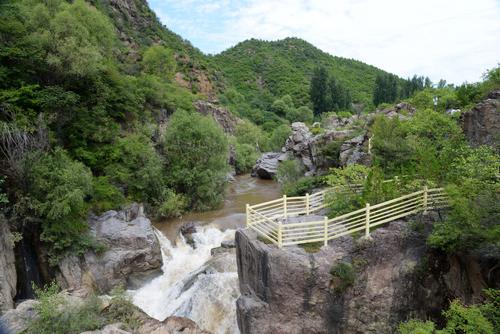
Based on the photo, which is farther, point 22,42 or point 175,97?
point 175,97

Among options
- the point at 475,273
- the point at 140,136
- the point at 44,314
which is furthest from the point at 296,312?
the point at 140,136

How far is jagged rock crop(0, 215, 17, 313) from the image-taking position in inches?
542

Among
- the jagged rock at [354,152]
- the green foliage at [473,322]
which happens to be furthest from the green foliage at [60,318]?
the jagged rock at [354,152]

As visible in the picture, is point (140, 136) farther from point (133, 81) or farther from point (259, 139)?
point (259, 139)

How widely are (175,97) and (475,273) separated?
29.2 meters

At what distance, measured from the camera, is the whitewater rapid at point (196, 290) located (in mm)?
14281

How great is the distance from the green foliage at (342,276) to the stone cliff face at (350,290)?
0.05 m

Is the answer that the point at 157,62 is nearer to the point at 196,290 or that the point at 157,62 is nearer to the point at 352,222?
the point at 196,290

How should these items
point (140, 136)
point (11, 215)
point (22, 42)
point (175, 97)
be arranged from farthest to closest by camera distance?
point (175, 97), point (140, 136), point (22, 42), point (11, 215)

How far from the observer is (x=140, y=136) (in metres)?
26.0

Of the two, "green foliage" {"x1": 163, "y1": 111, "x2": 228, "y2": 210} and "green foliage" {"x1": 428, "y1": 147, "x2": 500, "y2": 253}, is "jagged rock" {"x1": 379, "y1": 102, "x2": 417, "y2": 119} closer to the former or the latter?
"green foliage" {"x1": 163, "y1": 111, "x2": 228, "y2": 210}

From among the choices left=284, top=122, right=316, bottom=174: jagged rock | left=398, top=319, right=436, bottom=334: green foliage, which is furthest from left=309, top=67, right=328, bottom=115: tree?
left=398, top=319, right=436, bottom=334: green foliage

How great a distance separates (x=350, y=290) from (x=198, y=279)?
700 cm

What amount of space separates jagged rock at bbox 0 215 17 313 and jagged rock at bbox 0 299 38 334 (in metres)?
0.79
